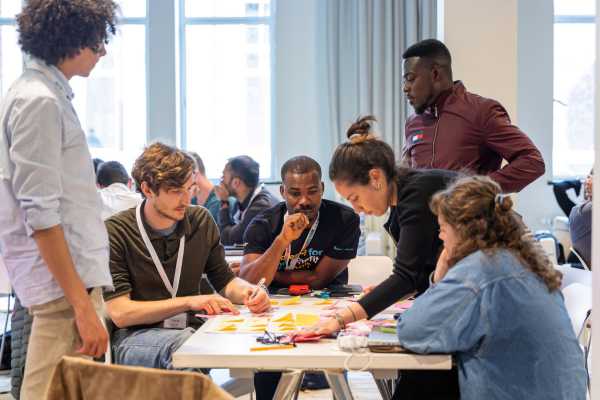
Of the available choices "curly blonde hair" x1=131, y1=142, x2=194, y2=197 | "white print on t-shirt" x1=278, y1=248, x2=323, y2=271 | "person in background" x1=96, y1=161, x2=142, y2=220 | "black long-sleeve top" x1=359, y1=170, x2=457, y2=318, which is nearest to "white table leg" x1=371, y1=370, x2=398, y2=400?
"black long-sleeve top" x1=359, y1=170, x2=457, y2=318

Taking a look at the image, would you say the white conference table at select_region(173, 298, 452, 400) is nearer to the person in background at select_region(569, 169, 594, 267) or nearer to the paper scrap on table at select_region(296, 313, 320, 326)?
the paper scrap on table at select_region(296, 313, 320, 326)

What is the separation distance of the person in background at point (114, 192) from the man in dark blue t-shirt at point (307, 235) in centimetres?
79

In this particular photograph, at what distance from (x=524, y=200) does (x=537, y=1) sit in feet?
6.38

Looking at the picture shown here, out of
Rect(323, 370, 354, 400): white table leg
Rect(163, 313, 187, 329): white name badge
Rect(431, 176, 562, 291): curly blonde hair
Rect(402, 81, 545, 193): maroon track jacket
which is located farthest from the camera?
Rect(402, 81, 545, 193): maroon track jacket

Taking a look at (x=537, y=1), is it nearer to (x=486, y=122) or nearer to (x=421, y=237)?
(x=486, y=122)

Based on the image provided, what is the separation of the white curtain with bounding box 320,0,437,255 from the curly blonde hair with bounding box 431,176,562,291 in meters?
4.80

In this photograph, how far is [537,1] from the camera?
24.0 ft

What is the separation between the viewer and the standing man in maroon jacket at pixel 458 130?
316cm

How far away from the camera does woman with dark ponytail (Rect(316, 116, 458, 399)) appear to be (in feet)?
7.45

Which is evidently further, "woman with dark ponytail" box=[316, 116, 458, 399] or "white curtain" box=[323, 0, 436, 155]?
"white curtain" box=[323, 0, 436, 155]

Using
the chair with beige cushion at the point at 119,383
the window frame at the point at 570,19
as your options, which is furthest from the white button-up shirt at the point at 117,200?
the window frame at the point at 570,19

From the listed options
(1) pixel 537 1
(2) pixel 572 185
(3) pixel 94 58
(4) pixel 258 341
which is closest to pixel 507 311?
(4) pixel 258 341

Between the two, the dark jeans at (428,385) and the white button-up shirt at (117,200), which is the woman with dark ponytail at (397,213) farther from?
the white button-up shirt at (117,200)

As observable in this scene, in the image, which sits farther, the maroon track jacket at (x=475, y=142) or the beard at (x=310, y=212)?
the beard at (x=310, y=212)
